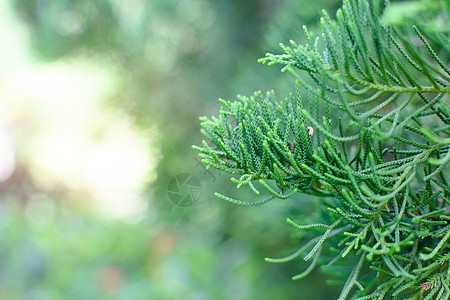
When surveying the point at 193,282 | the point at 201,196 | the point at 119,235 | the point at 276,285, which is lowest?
the point at 276,285

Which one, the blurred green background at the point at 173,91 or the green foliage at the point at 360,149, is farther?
the blurred green background at the point at 173,91

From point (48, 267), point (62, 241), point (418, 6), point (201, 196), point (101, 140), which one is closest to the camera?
point (418, 6)

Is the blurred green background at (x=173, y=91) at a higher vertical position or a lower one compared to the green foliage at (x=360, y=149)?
higher

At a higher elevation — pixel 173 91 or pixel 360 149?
pixel 173 91

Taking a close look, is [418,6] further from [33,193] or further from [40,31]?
[33,193]

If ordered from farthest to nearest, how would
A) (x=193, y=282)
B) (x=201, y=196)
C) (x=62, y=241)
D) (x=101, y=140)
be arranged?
(x=62, y=241), (x=193, y=282), (x=101, y=140), (x=201, y=196)

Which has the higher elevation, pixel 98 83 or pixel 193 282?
pixel 98 83

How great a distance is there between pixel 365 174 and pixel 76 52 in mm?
762

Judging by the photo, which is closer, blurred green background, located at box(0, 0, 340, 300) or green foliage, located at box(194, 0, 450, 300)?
green foliage, located at box(194, 0, 450, 300)

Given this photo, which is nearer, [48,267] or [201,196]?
[201,196]

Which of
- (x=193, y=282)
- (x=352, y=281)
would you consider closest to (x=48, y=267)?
(x=193, y=282)

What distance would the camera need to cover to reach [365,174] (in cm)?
Result: 25

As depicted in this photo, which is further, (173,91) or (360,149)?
(173,91)

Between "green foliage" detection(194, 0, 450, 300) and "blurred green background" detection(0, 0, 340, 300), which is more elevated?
"blurred green background" detection(0, 0, 340, 300)
